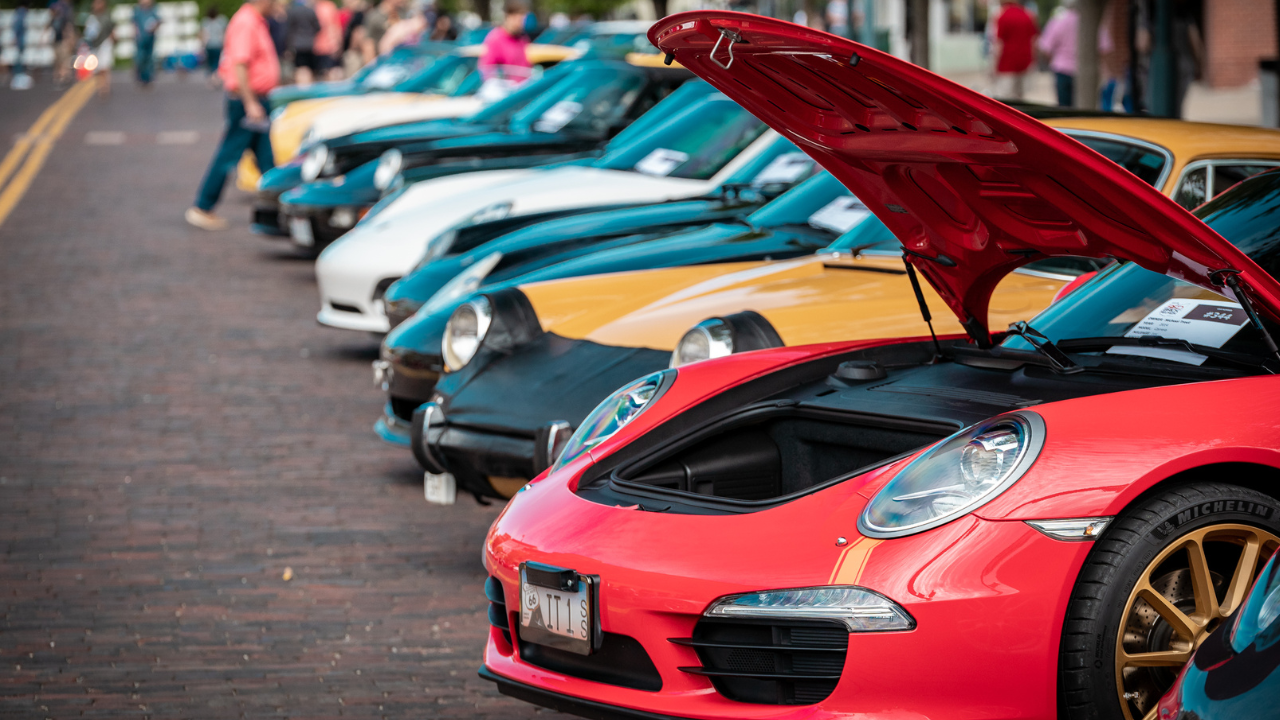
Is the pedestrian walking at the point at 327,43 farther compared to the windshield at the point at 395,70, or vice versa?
the pedestrian walking at the point at 327,43

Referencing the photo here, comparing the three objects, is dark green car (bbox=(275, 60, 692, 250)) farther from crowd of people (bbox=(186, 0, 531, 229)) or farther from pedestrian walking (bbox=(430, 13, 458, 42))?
pedestrian walking (bbox=(430, 13, 458, 42))

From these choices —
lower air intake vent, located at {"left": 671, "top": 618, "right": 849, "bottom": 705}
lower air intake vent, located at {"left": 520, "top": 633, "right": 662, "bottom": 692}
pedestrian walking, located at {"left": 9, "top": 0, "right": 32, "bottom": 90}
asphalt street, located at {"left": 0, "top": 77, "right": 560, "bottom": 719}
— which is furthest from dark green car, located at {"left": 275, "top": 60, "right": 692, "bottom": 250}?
pedestrian walking, located at {"left": 9, "top": 0, "right": 32, "bottom": 90}

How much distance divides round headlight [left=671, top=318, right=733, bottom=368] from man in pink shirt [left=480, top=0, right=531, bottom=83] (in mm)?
9817

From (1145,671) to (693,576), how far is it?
87 centimetres

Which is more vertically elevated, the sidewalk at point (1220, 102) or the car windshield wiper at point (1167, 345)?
the car windshield wiper at point (1167, 345)

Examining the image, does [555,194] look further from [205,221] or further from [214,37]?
[214,37]

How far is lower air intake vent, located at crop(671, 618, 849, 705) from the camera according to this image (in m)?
2.78

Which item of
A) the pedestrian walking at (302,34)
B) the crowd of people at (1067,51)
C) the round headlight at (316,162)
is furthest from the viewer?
the pedestrian walking at (302,34)

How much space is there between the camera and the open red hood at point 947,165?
9.47ft

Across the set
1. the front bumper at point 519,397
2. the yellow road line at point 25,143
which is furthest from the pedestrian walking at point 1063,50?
the front bumper at point 519,397

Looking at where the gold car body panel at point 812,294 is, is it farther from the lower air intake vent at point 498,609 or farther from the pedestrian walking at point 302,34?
the pedestrian walking at point 302,34

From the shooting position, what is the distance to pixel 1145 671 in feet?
9.27

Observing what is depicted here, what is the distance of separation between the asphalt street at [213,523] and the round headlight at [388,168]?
1.02 metres

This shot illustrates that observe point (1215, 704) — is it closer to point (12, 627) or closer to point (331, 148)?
point (12, 627)
